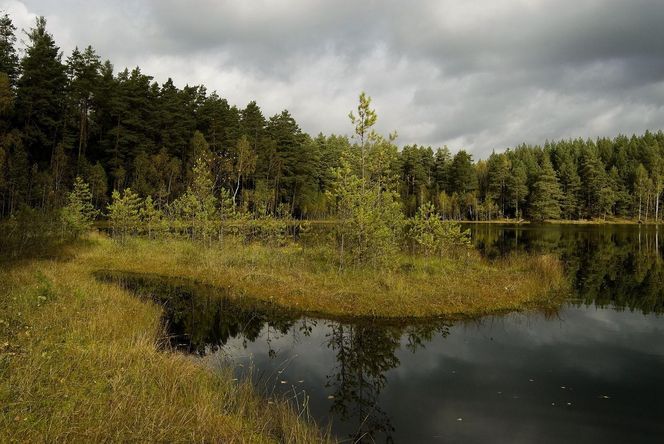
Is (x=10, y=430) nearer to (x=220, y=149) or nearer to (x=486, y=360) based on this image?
(x=486, y=360)

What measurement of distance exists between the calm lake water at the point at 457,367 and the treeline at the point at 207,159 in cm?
709

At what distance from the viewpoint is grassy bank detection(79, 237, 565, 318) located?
50.4 ft

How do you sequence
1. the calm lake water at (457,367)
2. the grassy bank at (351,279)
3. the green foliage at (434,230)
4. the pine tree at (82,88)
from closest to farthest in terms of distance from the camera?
the calm lake water at (457,367) → the grassy bank at (351,279) → the green foliage at (434,230) → the pine tree at (82,88)

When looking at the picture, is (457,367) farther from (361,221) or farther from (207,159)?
(207,159)

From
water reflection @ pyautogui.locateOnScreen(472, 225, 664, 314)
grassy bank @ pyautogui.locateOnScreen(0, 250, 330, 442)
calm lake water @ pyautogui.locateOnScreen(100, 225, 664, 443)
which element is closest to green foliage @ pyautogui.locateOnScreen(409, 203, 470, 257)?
water reflection @ pyautogui.locateOnScreen(472, 225, 664, 314)

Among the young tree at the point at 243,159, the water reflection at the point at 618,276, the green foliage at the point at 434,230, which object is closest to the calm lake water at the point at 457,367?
the water reflection at the point at 618,276

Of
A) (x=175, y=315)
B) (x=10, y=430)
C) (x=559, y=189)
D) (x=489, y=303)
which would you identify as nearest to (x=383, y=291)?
(x=489, y=303)

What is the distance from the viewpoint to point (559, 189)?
308ft

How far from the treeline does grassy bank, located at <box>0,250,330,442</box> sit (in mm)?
10751

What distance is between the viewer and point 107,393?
6383mm

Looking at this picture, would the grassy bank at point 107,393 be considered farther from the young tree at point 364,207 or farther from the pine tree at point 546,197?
the pine tree at point 546,197

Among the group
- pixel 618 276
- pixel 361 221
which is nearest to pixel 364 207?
pixel 361 221

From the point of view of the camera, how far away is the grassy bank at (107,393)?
5336 millimetres

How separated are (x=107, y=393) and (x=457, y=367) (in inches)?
318
